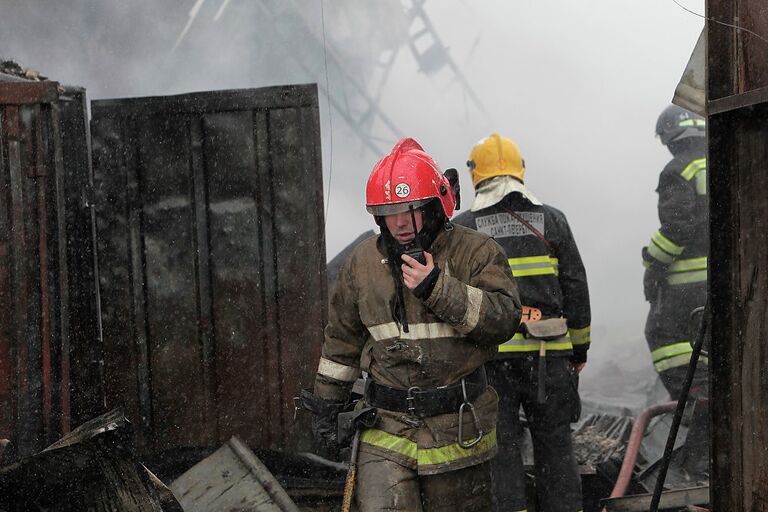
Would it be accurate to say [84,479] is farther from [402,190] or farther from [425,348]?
[402,190]

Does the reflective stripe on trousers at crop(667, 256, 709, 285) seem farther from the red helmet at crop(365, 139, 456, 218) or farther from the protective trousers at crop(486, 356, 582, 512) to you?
the red helmet at crop(365, 139, 456, 218)

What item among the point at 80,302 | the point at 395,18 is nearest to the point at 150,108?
the point at 80,302

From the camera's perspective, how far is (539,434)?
13.2 feet

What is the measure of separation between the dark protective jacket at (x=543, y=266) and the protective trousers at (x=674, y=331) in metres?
1.45

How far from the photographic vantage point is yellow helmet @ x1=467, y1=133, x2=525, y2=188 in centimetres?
416

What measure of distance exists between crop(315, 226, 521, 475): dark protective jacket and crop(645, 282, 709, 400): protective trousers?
279 centimetres

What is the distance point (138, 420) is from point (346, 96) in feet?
28.4

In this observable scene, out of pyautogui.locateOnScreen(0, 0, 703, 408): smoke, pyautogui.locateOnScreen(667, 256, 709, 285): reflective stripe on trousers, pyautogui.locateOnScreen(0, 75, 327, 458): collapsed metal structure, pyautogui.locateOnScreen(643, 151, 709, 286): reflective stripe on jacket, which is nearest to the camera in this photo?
pyautogui.locateOnScreen(0, 75, 327, 458): collapsed metal structure

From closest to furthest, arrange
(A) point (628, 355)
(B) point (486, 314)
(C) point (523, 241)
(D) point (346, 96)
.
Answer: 1. (B) point (486, 314)
2. (C) point (523, 241)
3. (A) point (628, 355)
4. (D) point (346, 96)

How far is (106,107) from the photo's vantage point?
4.37m

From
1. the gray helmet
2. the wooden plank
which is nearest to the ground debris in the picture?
the wooden plank

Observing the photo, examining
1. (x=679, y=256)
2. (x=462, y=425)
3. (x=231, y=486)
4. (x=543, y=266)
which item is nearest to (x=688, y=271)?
(x=679, y=256)

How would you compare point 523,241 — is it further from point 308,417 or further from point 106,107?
point 106,107

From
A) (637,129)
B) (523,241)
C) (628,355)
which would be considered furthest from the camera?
(637,129)
